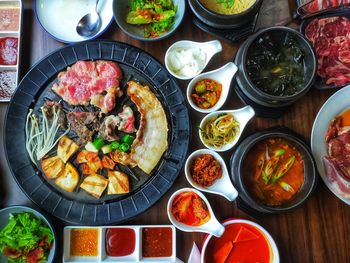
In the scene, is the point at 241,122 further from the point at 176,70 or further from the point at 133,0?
the point at 133,0

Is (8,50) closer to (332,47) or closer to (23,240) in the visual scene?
(23,240)

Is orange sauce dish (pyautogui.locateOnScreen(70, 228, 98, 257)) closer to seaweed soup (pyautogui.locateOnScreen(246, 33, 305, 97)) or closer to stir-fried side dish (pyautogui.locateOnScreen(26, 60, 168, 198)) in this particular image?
stir-fried side dish (pyautogui.locateOnScreen(26, 60, 168, 198))

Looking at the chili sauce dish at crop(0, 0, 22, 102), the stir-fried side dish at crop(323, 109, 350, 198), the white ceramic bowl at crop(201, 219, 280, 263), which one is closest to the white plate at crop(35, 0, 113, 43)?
the chili sauce dish at crop(0, 0, 22, 102)

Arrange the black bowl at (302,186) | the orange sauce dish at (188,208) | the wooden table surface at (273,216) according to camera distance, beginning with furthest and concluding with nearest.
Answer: the wooden table surface at (273,216), the orange sauce dish at (188,208), the black bowl at (302,186)

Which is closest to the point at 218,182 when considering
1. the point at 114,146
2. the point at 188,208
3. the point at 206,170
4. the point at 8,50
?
the point at 206,170

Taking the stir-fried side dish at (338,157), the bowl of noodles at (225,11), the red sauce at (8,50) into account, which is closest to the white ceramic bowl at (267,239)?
the stir-fried side dish at (338,157)

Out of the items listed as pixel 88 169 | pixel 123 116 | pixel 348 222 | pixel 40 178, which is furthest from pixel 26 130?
pixel 348 222

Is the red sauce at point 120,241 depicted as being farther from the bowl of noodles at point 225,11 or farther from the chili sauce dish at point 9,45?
the bowl of noodles at point 225,11
